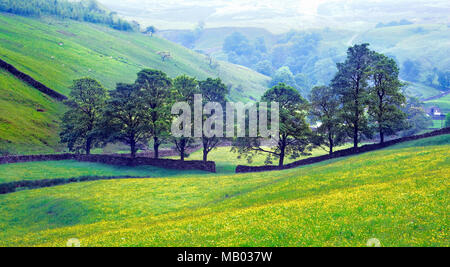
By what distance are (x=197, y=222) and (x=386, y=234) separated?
39.1ft

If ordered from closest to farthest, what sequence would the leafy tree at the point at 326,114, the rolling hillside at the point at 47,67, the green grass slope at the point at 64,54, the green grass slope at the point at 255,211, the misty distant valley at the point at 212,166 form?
the green grass slope at the point at 255,211, the misty distant valley at the point at 212,166, the leafy tree at the point at 326,114, the rolling hillside at the point at 47,67, the green grass slope at the point at 64,54

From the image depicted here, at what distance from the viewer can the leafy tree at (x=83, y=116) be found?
70.8 m

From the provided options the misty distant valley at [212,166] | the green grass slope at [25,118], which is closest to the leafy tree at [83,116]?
the misty distant valley at [212,166]

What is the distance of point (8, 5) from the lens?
176375mm

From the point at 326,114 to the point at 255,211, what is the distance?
47.2 meters

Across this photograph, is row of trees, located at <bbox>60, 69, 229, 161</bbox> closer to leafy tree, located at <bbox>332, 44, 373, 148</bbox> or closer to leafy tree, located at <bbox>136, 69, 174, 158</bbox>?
leafy tree, located at <bbox>136, 69, 174, 158</bbox>

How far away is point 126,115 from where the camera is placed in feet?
229

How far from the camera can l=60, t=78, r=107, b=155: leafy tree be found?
70812 mm

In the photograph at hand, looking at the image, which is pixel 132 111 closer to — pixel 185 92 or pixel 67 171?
pixel 185 92

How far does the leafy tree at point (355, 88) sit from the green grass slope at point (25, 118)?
208ft

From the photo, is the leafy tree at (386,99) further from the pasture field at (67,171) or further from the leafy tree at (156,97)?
the leafy tree at (156,97)

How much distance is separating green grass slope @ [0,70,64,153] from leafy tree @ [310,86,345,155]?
58.6m
